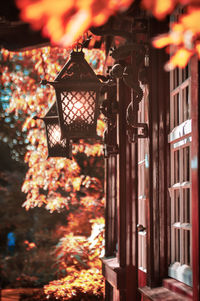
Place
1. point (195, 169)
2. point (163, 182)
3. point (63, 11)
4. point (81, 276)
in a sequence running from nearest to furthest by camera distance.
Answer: point (63, 11)
point (195, 169)
point (163, 182)
point (81, 276)

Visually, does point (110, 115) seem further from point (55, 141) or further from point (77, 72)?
point (77, 72)

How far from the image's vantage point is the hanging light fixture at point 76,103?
4.28m

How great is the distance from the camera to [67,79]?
4.34 m

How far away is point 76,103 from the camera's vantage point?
14.1 feet

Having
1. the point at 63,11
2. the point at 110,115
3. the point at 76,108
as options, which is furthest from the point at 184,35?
the point at 110,115

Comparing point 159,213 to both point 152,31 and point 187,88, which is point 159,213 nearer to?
point 187,88

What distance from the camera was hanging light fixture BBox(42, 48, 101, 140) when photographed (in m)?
4.28

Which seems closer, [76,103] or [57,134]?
[76,103]

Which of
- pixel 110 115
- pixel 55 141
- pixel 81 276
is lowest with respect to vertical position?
pixel 81 276

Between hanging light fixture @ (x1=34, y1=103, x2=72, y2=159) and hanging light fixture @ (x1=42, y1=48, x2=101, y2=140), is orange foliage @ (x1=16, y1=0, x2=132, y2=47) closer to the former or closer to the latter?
hanging light fixture @ (x1=42, y1=48, x2=101, y2=140)

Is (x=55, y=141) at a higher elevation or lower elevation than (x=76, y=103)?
lower

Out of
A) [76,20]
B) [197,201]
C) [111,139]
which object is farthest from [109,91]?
[76,20]

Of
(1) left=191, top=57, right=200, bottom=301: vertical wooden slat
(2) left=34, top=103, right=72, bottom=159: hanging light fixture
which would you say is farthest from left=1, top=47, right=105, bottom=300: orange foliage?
(1) left=191, top=57, right=200, bottom=301: vertical wooden slat

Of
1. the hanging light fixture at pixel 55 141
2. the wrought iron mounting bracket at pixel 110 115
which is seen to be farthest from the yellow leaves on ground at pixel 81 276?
the hanging light fixture at pixel 55 141
